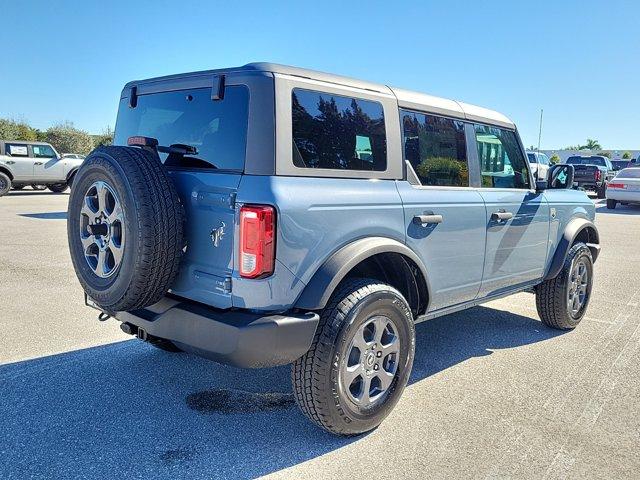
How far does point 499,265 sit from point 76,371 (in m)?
3.22

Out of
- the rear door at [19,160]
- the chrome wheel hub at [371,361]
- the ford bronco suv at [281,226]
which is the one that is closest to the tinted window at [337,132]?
the ford bronco suv at [281,226]

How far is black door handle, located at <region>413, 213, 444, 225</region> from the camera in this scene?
3.27 meters

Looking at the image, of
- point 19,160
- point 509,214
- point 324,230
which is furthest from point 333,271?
point 19,160

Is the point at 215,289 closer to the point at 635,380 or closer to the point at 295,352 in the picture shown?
the point at 295,352

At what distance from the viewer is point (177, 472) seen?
2590 mm

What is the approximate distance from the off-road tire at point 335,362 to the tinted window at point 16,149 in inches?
750

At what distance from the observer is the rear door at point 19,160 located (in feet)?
60.0

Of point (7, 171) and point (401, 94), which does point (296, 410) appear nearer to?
point (401, 94)

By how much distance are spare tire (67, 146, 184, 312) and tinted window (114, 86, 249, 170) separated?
0.27 meters

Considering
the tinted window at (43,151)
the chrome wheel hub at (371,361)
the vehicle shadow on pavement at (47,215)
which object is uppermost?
the tinted window at (43,151)

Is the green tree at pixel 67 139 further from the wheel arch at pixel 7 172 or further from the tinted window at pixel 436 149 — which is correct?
the tinted window at pixel 436 149

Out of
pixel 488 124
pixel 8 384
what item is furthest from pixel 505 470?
pixel 8 384

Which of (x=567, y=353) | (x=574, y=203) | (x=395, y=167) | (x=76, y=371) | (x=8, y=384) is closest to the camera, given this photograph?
(x=395, y=167)

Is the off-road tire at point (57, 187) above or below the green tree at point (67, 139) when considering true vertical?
below
